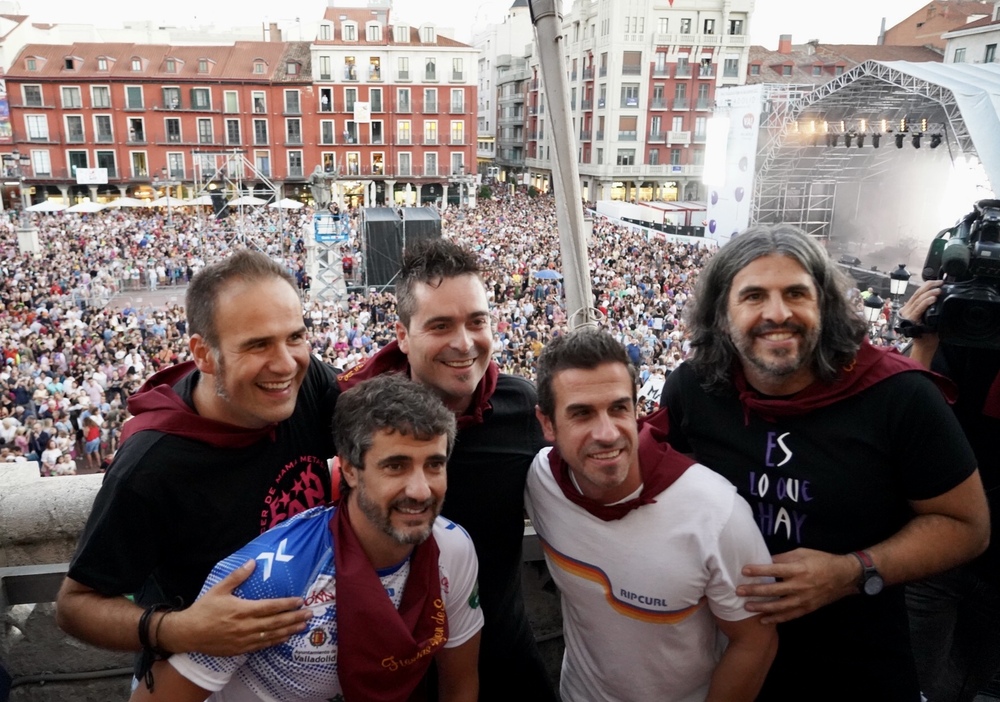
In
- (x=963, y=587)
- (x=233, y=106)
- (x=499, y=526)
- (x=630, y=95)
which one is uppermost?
(x=630, y=95)

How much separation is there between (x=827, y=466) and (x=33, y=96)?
136 feet

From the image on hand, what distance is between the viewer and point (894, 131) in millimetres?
23406

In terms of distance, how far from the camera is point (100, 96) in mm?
34156

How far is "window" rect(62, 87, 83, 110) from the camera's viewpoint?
33.9 meters

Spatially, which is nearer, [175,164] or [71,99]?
[71,99]

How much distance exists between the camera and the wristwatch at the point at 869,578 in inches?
63.5

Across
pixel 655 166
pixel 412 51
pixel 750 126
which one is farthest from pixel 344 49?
pixel 750 126

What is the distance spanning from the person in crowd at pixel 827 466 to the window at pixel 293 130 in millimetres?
37175

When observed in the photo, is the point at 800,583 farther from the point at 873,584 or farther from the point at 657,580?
the point at 657,580

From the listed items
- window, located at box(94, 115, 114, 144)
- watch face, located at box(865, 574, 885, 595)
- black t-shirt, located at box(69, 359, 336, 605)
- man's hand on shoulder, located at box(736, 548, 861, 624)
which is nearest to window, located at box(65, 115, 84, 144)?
window, located at box(94, 115, 114, 144)

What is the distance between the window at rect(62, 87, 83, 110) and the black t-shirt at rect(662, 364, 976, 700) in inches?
1586

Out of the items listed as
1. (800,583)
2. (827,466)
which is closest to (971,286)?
(827,466)

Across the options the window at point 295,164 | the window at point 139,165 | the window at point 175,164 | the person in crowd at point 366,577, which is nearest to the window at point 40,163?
the window at point 139,165

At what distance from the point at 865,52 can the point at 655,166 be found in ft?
38.7
